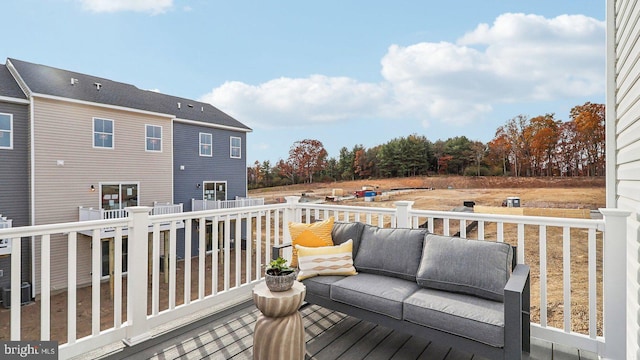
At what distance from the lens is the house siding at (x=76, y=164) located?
8.73 m

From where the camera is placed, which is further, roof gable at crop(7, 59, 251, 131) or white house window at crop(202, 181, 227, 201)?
white house window at crop(202, 181, 227, 201)

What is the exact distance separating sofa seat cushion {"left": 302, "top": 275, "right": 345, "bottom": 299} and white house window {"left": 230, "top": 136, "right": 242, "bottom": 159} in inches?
468

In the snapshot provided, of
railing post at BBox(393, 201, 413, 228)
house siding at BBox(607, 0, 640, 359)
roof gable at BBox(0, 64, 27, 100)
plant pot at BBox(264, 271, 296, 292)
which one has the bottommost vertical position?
plant pot at BBox(264, 271, 296, 292)

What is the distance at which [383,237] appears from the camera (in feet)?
9.21

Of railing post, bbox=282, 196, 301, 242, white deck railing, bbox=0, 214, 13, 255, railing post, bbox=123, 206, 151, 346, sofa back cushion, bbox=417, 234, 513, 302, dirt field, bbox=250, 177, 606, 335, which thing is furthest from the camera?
white deck railing, bbox=0, 214, 13, 255

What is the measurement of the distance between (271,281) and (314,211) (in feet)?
6.60

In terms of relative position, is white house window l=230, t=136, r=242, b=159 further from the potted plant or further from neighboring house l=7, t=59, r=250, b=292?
the potted plant

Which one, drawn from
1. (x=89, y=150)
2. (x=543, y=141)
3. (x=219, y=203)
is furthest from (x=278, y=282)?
(x=219, y=203)

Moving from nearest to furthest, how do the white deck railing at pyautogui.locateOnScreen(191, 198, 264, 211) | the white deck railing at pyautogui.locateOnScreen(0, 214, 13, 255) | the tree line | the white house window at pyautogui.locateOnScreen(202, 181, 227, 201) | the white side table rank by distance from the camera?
the white side table, the tree line, the white deck railing at pyautogui.locateOnScreen(0, 214, 13, 255), the white deck railing at pyautogui.locateOnScreen(191, 198, 264, 211), the white house window at pyautogui.locateOnScreen(202, 181, 227, 201)

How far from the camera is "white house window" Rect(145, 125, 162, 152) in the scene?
10953 millimetres

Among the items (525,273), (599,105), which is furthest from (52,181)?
(599,105)

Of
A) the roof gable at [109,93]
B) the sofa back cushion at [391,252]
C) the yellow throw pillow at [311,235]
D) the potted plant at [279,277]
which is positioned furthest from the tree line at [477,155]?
the potted plant at [279,277]

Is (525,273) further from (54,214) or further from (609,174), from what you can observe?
(54,214)

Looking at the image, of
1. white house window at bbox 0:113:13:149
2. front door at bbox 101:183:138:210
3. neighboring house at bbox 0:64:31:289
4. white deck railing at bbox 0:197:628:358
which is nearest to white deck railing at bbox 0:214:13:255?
neighboring house at bbox 0:64:31:289
